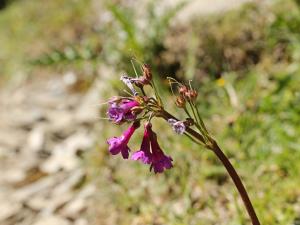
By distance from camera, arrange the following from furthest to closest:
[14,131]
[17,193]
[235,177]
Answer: [14,131], [17,193], [235,177]

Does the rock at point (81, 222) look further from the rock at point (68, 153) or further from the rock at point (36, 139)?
the rock at point (36, 139)

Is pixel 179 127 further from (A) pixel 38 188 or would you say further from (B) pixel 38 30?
(B) pixel 38 30

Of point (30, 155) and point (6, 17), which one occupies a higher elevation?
point (6, 17)

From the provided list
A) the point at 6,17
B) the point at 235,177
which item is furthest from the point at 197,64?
the point at 6,17

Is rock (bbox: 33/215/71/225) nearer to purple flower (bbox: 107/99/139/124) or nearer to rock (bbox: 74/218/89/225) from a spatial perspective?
rock (bbox: 74/218/89/225)

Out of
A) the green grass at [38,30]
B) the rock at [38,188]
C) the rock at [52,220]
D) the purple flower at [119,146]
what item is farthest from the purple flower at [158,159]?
the green grass at [38,30]

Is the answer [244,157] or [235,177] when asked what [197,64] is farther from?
[235,177]
